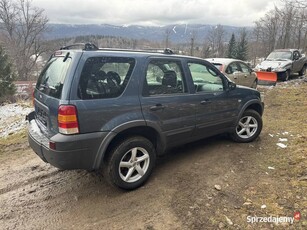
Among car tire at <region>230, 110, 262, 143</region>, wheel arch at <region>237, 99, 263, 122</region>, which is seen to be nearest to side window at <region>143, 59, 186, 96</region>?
wheel arch at <region>237, 99, 263, 122</region>

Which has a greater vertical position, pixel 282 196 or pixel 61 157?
pixel 61 157

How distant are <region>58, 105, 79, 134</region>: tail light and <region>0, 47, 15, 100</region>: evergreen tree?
1936 centimetres

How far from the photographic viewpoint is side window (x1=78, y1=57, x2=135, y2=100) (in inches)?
125

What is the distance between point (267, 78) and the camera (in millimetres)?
14672

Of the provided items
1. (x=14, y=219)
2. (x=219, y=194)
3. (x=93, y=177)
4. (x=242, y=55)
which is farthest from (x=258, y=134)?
(x=242, y=55)

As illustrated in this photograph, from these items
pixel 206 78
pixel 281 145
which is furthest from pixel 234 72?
pixel 206 78

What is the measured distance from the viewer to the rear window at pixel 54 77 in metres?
3.26

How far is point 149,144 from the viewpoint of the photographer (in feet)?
12.4

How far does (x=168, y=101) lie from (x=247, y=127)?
2.30 metres

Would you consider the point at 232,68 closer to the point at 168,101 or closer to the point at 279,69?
the point at 279,69

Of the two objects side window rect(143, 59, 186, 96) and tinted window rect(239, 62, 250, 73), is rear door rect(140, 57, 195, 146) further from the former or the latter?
tinted window rect(239, 62, 250, 73)

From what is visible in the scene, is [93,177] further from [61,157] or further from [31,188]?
[61,157]

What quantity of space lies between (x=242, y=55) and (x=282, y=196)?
4710 cm

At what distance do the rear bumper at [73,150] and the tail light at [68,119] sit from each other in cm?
8
